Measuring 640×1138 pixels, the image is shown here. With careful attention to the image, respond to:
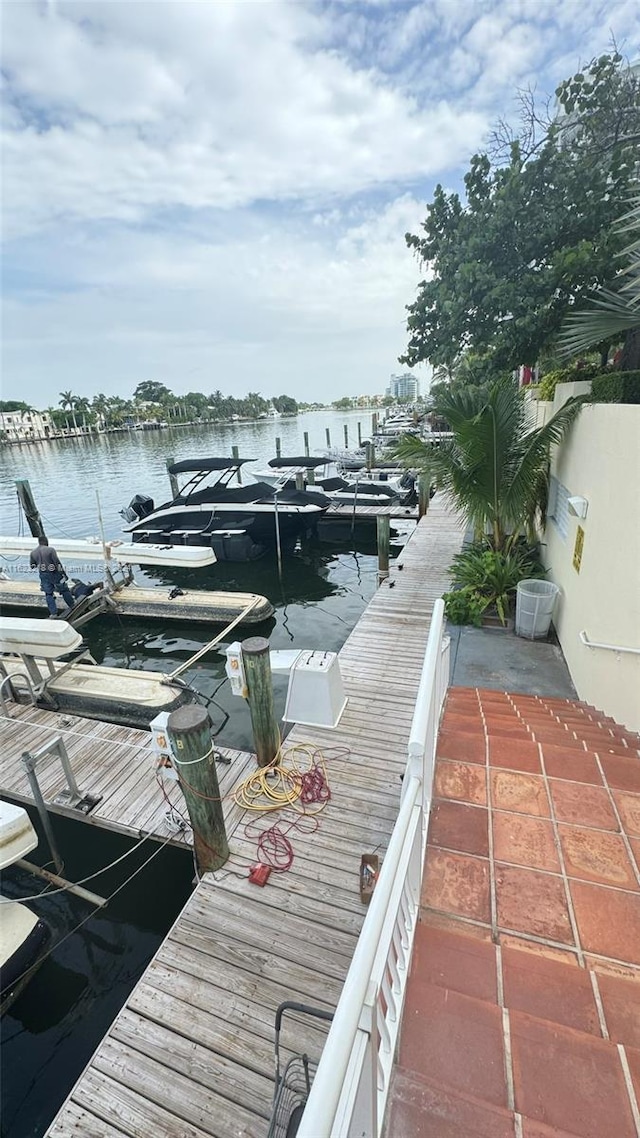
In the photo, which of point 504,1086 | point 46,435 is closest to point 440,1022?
point 504,1086

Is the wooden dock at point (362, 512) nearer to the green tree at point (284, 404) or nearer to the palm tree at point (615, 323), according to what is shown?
the palm tree at point (615, 323)

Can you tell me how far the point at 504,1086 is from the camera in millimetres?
1273

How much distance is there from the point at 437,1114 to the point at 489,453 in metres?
6.07

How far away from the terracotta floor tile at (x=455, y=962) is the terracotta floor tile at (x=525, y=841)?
485 mm

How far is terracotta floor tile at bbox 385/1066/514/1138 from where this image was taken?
1171mm

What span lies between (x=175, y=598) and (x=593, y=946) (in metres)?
9.11

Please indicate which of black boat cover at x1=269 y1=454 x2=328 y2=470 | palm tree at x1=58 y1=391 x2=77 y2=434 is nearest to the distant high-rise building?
palm tree at x1=58 y1=391 x2=77 y2=434

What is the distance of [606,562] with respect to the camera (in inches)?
160

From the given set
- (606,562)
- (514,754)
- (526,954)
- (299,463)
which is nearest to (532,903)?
(526,954)

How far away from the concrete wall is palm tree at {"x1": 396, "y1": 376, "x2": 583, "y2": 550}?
0.62 m

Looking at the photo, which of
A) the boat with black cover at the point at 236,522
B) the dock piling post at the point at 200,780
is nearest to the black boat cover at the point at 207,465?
the boat with black cover at the point at 236,522

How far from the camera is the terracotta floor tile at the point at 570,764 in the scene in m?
2.70

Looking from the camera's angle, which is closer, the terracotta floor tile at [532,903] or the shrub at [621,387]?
the terracotta floor tile at [532,903]

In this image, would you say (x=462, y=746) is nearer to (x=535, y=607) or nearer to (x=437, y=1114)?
(x=437, y=1114)
